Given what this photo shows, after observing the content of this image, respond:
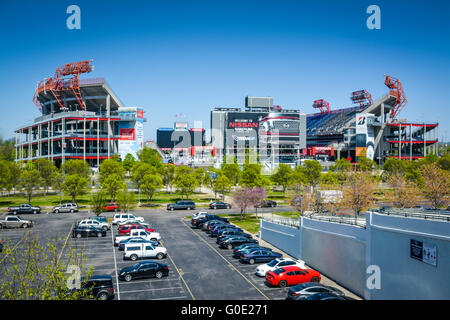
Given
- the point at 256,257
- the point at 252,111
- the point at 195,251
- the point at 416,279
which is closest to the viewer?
the point at 416,279

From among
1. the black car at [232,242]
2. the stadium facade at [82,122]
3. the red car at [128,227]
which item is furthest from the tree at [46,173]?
the black car at [232,242]

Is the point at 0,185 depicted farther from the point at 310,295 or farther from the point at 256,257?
the point at 310,295

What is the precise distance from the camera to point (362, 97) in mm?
139375

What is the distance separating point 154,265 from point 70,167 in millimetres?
52664

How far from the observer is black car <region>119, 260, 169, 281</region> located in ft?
67.1

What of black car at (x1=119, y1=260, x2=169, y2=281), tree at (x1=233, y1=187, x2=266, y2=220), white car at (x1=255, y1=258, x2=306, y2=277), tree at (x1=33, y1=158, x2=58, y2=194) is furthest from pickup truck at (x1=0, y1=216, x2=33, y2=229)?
white car at (x1=255, y1=258, x2=306, y2=277)

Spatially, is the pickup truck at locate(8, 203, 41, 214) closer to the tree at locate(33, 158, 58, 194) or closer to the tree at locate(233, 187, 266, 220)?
the tree at locate(33, 158, 58, 194)

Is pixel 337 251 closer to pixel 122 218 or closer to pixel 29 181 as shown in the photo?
pixel 122 218

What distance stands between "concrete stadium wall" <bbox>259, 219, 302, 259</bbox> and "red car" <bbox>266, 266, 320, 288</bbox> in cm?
539

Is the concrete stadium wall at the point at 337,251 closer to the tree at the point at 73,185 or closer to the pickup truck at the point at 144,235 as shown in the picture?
the pickup truck at the point at 144,235

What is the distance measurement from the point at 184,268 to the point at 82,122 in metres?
86.5

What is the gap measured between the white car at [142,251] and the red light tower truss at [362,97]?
133386mm
